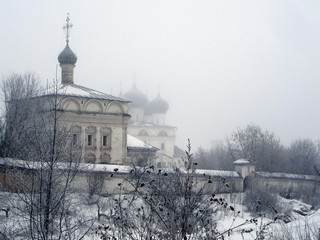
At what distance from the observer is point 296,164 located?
3728cm

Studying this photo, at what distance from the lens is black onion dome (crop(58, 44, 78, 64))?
24719 mm

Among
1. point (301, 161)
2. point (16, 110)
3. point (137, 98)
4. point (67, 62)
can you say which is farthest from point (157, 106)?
point (16, 110)

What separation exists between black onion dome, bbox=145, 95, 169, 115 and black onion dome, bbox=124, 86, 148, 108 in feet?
2.29

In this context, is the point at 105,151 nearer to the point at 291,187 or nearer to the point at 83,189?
the point at 83,189

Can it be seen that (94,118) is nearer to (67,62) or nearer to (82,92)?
(82,92)

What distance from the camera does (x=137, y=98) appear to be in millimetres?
52812

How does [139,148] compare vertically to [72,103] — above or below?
below

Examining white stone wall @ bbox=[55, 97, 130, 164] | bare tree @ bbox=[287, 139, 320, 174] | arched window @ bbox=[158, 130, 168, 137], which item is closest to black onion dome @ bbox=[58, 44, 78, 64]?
white stone wall @ bbox=[55, 97, 130, 164]

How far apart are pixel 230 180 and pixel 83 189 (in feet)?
27.6

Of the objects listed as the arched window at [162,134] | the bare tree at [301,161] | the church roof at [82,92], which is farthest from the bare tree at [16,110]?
the arched window at [162,134]

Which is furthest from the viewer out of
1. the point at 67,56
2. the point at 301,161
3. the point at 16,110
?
the point at 301,161

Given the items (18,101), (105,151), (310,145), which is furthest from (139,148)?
(310,145)

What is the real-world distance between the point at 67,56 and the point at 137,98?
92.6 feet

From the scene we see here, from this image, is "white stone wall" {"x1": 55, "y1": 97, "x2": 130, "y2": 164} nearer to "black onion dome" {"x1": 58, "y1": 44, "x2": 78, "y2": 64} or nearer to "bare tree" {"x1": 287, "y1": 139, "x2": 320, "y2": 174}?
"black onion dome" {"x1": 58, "y1": 44, "x2": 78, "y2": 64}
